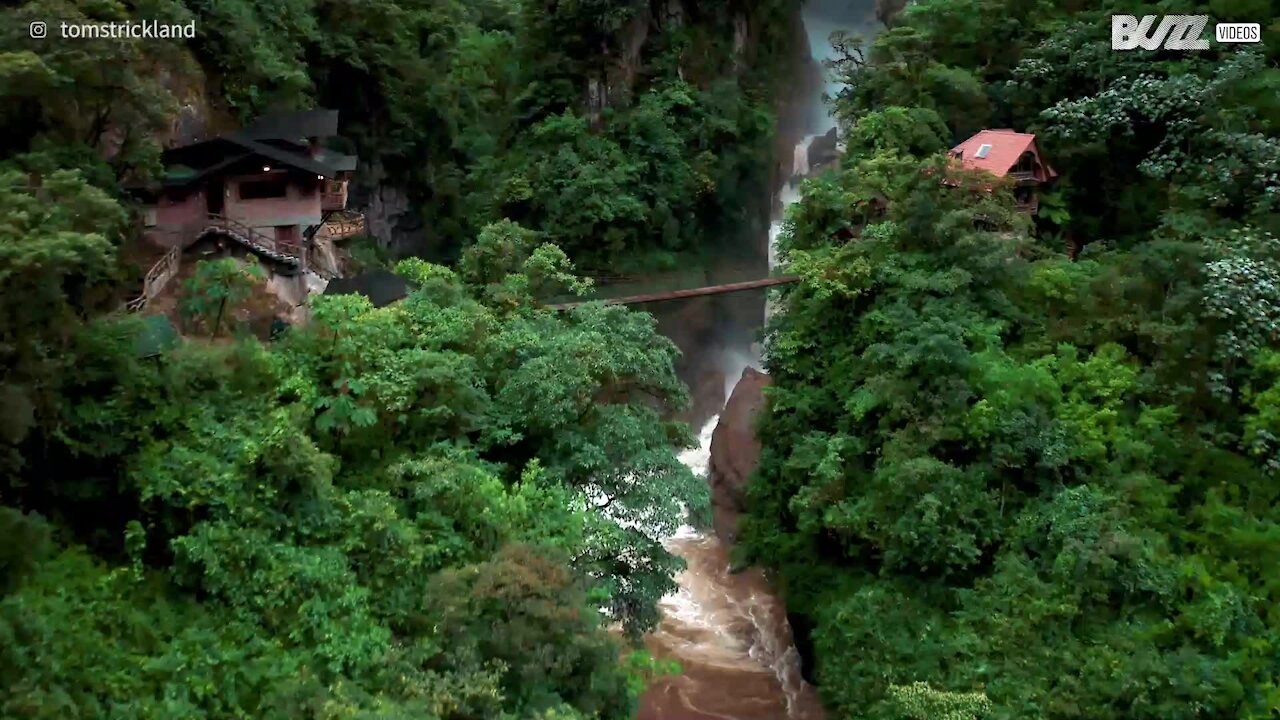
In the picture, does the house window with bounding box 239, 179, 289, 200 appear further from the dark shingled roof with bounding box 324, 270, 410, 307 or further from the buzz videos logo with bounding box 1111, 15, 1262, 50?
the buzz videos logo with bounding box 1111, 15, 1262, 50

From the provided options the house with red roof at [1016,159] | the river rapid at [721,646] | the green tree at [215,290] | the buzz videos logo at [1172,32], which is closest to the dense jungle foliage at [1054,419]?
the buzz videos logo at [1172,32]

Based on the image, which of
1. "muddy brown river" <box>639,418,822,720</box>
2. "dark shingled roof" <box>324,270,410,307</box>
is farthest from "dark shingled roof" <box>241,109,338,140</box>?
"muddy brown river" <box>639,418,822,720</box>

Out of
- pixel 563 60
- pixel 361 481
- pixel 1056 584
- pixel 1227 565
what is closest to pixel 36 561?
pixel 361 481

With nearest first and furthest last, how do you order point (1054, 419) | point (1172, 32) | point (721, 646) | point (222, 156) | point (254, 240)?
point (1054, 419) → point (222, 156) → point (254, 240) → point (1172, 32) → point (721, 646)

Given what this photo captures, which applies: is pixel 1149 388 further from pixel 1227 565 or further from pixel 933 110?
pixel 933 110

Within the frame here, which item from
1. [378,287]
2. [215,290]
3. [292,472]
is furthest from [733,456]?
[292,472]

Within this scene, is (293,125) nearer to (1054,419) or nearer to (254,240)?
(254,240)

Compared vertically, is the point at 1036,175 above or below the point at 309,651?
above
